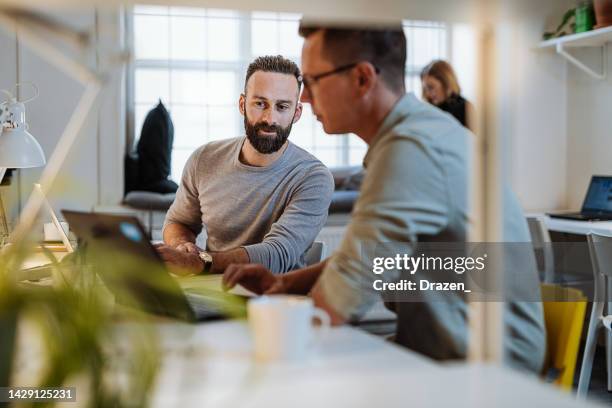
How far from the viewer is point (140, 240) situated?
1.17m

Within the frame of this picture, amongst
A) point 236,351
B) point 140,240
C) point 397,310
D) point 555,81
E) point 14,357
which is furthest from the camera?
point 555,81

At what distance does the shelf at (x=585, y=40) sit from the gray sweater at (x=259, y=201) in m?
2.17

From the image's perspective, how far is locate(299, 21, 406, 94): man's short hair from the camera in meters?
1.37

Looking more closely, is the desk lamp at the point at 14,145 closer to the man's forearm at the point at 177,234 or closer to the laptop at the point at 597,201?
the man's forearm at the point at 177,234

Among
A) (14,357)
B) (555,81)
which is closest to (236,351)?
(14,357)

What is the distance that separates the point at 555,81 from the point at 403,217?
371 cm

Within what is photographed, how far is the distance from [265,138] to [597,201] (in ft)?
7.59

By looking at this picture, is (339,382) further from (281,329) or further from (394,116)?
(394,116)

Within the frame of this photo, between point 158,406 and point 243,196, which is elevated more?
point 243,196

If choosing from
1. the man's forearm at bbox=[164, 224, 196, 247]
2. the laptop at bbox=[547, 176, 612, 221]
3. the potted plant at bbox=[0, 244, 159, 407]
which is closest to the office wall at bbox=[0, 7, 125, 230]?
the man's forearm at bbox=[164, 224, 196, 247]

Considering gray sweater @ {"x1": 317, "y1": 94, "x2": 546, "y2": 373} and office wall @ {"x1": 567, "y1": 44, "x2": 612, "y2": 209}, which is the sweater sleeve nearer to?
gray sweater @ {"x1": 317, "y1": 94, "x2": 546, "y2": 373}

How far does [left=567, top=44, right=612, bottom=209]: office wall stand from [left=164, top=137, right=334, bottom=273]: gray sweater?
256cm

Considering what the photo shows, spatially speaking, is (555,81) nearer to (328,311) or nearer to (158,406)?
(328,311)
